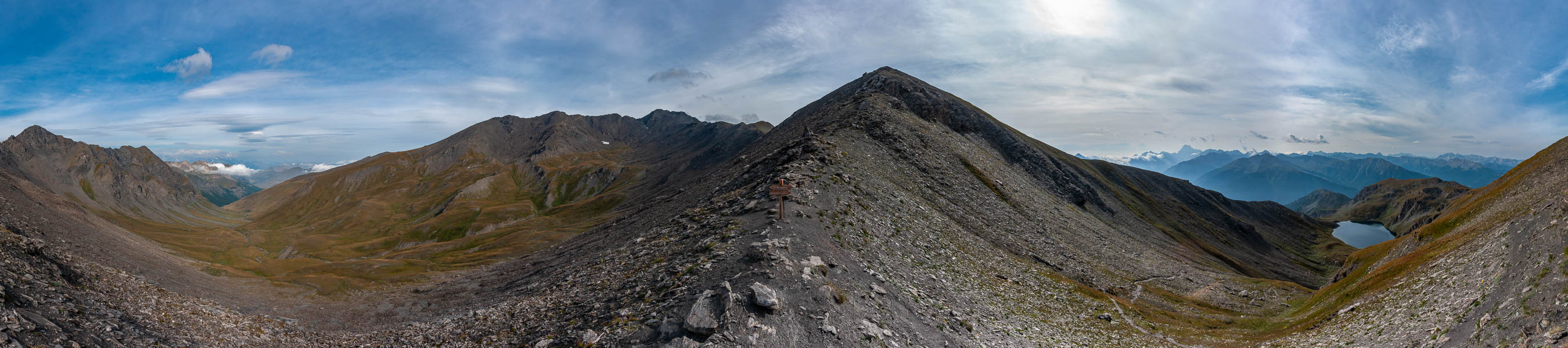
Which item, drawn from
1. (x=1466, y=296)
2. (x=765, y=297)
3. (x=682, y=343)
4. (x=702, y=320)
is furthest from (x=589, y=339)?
(x=1466, y=296)

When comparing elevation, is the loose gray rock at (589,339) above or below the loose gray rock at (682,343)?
below

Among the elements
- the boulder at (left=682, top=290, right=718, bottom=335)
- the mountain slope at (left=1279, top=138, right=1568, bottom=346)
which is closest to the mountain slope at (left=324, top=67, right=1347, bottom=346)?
the boulder at (left=682, top=290, right=718, bottom=335)

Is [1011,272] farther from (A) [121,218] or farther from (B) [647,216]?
(A) [121,218]

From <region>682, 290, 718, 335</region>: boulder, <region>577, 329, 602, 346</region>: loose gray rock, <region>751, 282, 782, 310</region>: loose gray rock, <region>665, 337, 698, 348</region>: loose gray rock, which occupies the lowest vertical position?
<region>577, 329, 602, 346</region>: loose gray rock

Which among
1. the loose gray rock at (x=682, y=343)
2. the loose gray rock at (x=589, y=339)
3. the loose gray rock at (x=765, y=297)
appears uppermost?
the loose gray rock at (x=765, y=297)

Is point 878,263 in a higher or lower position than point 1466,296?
higher

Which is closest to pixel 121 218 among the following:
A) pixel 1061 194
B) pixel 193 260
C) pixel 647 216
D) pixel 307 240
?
pixel 307 240

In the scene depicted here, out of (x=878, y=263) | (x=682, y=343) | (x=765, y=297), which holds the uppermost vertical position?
(x=765, y=297)

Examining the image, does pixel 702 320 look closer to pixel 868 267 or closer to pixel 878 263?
pixel 868 267

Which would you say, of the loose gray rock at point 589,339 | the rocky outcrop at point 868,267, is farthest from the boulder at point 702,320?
the loose gray rock at point 589,339

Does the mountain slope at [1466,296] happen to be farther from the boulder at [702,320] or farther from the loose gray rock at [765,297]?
the boulder at [702,320]

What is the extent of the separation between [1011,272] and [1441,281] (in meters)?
23.0

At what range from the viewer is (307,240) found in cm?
17562

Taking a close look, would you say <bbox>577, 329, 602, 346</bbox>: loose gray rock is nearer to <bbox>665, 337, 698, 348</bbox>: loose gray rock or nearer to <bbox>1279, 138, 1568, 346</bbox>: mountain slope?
<bbox>665, 337, 698, 348</bbox>: loose gray rock
